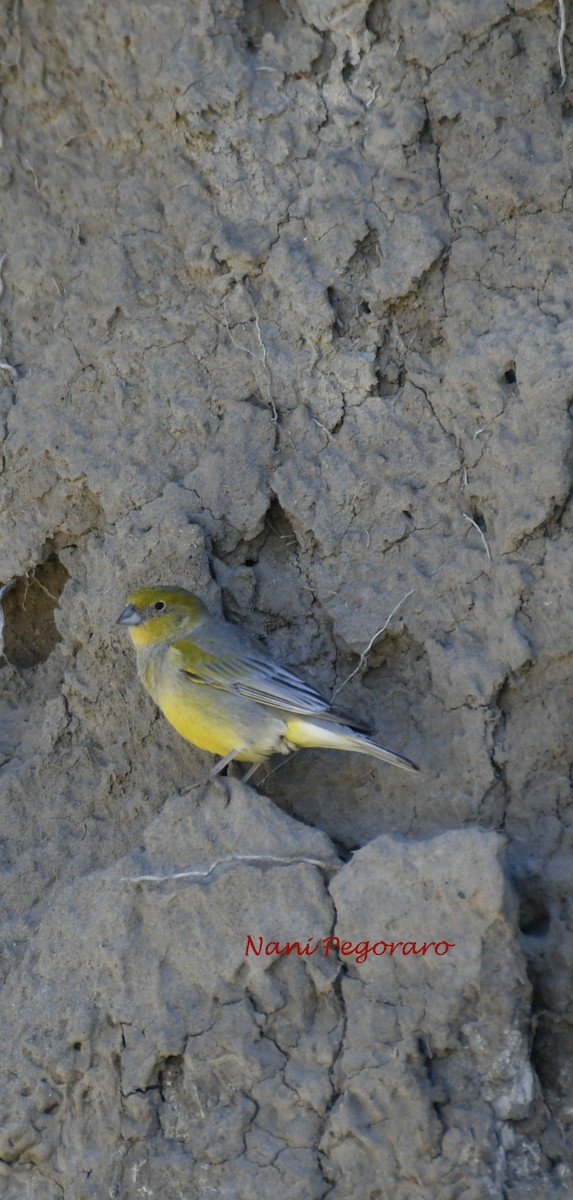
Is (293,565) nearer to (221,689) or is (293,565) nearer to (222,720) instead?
(221,689)

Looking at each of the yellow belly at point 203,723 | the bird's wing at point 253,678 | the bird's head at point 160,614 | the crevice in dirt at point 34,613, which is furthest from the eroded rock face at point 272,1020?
the crevice in dirt at point 34,613

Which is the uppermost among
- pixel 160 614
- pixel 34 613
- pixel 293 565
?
pixel 293 565

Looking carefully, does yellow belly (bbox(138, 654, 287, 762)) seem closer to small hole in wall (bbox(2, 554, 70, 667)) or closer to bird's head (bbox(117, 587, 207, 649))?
bird's head (bbox(117, 587, 207, 649))

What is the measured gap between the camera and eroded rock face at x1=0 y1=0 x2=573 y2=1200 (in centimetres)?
398

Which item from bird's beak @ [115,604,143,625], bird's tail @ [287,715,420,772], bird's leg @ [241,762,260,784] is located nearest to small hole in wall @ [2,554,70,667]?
bird's beak @ [115,604,143,625]

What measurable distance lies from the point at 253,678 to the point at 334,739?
382mm

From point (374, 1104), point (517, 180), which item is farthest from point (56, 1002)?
point (517, 180)

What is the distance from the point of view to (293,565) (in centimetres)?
507

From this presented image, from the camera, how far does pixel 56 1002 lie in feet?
14.4

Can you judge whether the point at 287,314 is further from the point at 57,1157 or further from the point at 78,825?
the point at 57,1157

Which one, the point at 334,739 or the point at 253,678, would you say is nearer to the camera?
the point at 334,739

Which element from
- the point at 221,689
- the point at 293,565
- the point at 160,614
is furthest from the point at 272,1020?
the point at 293,565

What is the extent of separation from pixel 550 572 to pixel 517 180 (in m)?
1.46

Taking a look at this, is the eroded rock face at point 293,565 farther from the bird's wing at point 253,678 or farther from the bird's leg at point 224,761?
the bird's wing at point 253,678
